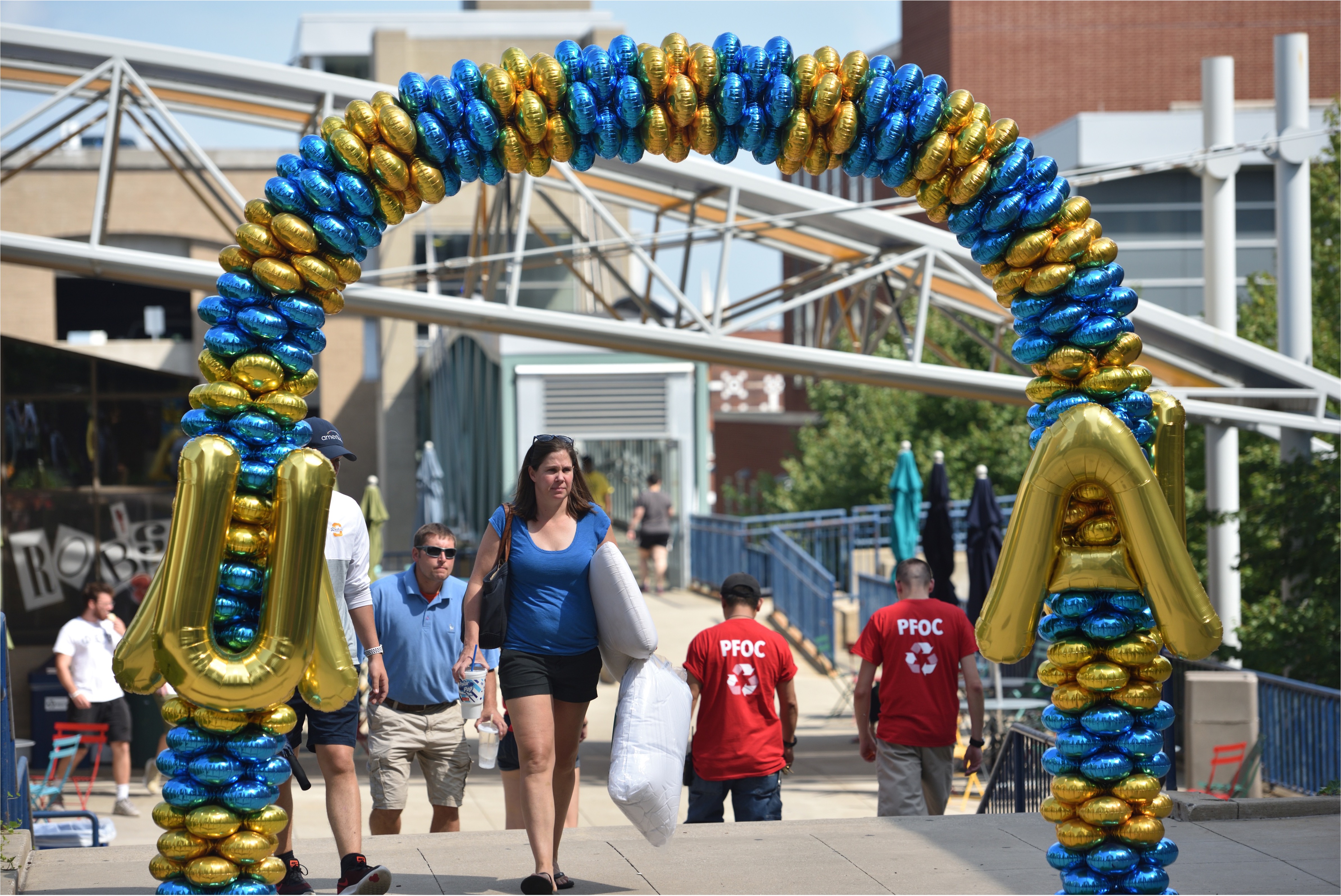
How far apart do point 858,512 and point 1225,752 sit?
50.8 ft

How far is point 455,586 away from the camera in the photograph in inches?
265

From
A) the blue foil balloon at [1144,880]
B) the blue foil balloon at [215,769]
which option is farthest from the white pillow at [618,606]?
the blue foil balloon at [1144,880]

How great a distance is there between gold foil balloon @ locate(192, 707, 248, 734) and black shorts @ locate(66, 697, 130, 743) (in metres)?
7.39

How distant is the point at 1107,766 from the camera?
4414 millimetres

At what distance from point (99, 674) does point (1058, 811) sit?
8.65m

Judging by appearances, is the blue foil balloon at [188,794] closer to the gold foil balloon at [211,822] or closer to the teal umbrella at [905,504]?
the gold foil balloon at [211,822]

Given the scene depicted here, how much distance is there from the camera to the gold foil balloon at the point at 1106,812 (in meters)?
4.39

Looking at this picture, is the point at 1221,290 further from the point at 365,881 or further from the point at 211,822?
the point at 211,822

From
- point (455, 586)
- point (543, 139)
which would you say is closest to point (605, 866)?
point (455, 586)

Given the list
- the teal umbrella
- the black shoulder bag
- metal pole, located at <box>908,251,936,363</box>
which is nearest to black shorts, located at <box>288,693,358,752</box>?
the black shoulder bag

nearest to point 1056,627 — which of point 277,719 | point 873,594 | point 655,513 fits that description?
point 277,719

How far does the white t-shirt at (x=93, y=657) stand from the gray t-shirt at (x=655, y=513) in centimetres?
1063

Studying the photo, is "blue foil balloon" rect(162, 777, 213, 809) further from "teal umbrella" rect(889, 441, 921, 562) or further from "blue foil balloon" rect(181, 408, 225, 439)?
"teal umbrella" rect(889, 441, 921, 562)

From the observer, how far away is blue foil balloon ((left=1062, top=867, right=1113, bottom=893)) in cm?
441
